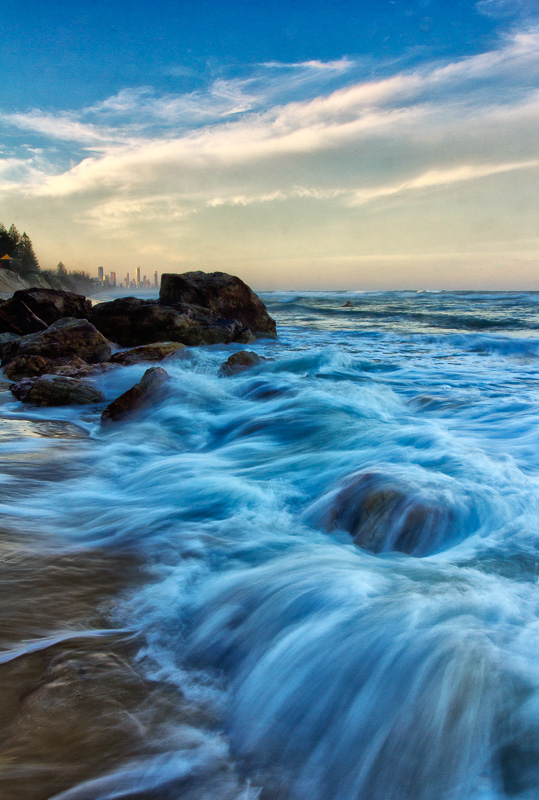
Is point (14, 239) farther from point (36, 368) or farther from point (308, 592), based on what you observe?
point (308, 592)

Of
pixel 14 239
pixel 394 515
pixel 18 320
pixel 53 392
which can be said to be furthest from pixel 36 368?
pixel 14 239

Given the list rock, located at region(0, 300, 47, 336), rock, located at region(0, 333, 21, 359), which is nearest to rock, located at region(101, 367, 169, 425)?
rock, located at region(0, 333, 21, 359)

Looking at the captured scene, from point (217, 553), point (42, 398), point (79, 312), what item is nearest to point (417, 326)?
point (79, 312)

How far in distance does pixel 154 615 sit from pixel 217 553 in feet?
2.28

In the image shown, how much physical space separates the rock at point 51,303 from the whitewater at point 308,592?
6320mm

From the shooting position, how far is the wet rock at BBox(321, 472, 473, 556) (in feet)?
8.96

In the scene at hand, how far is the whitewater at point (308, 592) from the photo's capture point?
146 centimetres

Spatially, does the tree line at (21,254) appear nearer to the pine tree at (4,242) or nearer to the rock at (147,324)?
the pine tree at (4,242)

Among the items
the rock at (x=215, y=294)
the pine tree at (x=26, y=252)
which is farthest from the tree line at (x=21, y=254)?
the rock at (x=215, y=294)

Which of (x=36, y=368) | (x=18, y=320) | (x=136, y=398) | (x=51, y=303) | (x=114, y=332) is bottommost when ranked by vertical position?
(x=136, y=398)

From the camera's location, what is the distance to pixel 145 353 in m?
9.23

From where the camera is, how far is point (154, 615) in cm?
211

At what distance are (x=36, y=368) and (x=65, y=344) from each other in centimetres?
108

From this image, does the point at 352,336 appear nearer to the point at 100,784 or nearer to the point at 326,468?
the point at 326,468
